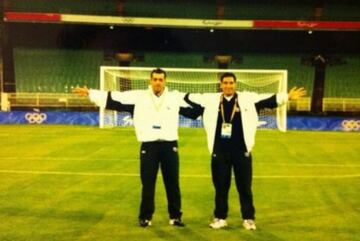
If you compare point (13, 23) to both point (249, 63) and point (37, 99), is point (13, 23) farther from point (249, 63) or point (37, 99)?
point (249, 63)

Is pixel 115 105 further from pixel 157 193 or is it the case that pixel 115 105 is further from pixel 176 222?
pixel 157 193

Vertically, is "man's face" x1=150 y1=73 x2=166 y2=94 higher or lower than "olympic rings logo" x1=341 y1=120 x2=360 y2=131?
higher

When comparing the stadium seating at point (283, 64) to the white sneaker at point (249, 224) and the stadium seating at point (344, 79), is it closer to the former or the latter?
the stadium seating at point (344, 79)

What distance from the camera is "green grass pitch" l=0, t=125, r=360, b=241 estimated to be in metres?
7.99

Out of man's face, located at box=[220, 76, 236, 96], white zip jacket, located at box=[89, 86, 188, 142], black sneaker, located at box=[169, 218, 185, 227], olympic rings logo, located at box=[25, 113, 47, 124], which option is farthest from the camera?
olympic rings logo, located at box=[25, 113, 47, 124]

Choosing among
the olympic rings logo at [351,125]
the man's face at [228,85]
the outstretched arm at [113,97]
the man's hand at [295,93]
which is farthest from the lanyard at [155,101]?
the olympic rings logo at [351,125]

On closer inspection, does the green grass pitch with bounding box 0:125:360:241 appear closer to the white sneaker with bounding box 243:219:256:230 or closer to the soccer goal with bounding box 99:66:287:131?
the white sneaker with bounding box 243:219:256:230

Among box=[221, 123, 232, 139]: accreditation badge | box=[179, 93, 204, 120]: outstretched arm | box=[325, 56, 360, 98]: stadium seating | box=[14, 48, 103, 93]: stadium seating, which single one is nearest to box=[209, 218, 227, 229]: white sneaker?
box=[221, 123, 232, 139]: accreditation badge

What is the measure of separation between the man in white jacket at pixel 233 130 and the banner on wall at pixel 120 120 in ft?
62.1

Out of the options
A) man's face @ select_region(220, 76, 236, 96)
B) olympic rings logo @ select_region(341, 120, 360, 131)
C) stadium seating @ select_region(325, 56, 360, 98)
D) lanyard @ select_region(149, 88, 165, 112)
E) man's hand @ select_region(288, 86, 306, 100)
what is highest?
man's face @ select_region(220, 76, 236, 96)

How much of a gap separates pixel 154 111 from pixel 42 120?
74.1 ft

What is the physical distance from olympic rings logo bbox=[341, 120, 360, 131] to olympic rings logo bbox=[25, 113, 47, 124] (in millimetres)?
15734

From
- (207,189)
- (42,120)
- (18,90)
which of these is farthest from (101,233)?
Result: (18,90)

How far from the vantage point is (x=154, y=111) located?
26.2ft
